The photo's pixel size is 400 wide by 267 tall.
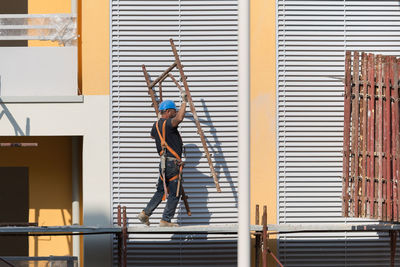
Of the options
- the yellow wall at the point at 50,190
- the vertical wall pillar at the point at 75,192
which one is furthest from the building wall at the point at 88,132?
the yellow wall at the point at 50,190

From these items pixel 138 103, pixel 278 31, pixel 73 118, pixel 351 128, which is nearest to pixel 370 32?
pixel 278 31

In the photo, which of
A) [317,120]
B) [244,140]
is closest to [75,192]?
[317,120]

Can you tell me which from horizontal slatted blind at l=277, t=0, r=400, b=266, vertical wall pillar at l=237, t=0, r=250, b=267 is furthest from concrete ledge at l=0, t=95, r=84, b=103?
vertical wall pillar at l=237, t=0, r=250, b=267

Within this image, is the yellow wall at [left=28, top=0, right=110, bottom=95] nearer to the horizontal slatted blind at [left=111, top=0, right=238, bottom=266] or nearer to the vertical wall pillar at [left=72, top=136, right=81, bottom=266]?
the horizontal slatted blind at [left=111, top=0, right=238, bottom=266]

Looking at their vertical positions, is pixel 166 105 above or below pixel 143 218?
above

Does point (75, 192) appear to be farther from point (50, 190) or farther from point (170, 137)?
point (170, 137)

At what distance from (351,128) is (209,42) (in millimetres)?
2971

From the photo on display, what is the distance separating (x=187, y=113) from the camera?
50.2 feet

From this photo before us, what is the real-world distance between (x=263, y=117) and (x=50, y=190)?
13.4ft

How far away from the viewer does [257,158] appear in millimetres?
15281

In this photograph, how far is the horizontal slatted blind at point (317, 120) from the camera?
15.3 metres

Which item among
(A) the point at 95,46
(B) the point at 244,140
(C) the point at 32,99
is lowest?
(B) the point at 244,140

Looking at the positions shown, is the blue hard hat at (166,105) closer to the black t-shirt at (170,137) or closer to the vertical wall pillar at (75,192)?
the black t-shirt at (170,137)

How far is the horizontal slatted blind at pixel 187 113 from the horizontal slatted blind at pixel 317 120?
83 centimetres
